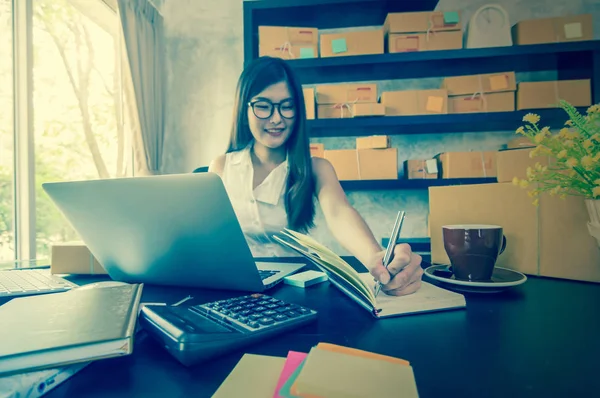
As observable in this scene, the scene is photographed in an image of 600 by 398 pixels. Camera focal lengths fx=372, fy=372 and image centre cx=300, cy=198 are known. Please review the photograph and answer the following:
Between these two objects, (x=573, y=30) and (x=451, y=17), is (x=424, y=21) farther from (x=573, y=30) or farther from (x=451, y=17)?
(x=573, y=30)

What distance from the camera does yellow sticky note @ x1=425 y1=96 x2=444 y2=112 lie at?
221 cm

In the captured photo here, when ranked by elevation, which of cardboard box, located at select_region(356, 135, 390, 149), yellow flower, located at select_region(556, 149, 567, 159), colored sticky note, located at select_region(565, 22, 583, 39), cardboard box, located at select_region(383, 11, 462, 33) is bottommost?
yellow flower, located at select_region(556, 149, 567, 159)

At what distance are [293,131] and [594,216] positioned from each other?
0.99 meters

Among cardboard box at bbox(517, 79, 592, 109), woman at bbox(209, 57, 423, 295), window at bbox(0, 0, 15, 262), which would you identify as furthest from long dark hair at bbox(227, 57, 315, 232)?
cardboard box at bbox(517, 79, 592, 109)

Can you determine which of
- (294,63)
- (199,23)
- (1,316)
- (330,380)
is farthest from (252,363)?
(199,23)

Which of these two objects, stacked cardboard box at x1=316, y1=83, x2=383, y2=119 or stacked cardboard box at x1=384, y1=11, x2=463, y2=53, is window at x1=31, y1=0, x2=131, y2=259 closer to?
stacked cardboard box at x1=316, y1=83, x2=383, y2=119

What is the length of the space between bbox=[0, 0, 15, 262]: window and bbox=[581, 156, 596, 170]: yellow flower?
2.27 metres

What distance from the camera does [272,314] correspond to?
46 centimetres

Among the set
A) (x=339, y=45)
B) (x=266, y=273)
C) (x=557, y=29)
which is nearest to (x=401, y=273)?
(x=266, y=273)

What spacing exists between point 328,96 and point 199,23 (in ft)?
4.35

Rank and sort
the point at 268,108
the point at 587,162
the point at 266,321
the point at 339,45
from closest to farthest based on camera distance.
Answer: the point at 266,321
the point at 587,162
the point at 268,108
the point at 339,45

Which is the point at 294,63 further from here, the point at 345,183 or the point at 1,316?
the point at 1,316

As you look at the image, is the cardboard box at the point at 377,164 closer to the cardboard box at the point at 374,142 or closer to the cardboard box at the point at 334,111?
the cardboard box at the point at 374,142

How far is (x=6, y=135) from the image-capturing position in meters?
1.83
